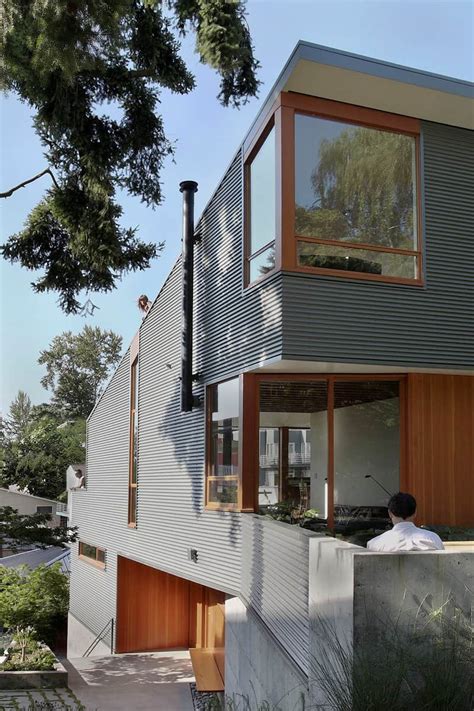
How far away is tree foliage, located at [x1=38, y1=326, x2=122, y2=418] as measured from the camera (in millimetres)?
63719

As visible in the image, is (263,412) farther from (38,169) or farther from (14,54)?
(38,169)

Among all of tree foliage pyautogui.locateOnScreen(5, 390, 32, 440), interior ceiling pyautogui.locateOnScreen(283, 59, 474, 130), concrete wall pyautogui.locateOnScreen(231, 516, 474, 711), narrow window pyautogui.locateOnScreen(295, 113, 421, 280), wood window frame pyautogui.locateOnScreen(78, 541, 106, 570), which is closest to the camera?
concrete wall pyautogui.locateOnScreen(231, 516, 474, 711)

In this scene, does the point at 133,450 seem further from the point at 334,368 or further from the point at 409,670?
the point at 409,670

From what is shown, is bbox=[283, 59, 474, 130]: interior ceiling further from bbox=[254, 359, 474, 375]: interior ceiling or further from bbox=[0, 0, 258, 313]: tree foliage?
bbox=[254, 359, 474, 375]: interior ceiling

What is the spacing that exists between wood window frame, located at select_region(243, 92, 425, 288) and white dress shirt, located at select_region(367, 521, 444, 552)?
397 cm

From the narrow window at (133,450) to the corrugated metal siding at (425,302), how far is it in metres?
7.21

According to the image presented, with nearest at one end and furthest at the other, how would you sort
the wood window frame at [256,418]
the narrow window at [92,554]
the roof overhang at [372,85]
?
1. the roof overhang at [372,85]
2. the wood window frame at [256,418]
3. the narrow window at [92,554]

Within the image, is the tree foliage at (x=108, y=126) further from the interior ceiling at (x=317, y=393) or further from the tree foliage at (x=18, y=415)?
the tree foliage at (x=18, y=415)

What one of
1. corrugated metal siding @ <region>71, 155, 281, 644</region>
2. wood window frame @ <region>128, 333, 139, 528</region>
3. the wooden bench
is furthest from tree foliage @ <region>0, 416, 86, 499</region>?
the wooden bench

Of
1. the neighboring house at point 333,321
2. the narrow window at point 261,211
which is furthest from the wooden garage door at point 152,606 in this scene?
the narrow window at point 261,211

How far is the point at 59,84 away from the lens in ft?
40.4

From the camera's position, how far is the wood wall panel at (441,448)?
9.46m

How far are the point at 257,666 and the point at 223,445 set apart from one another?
3.25 meters

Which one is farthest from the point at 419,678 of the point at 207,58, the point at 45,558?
the point at 45,558
